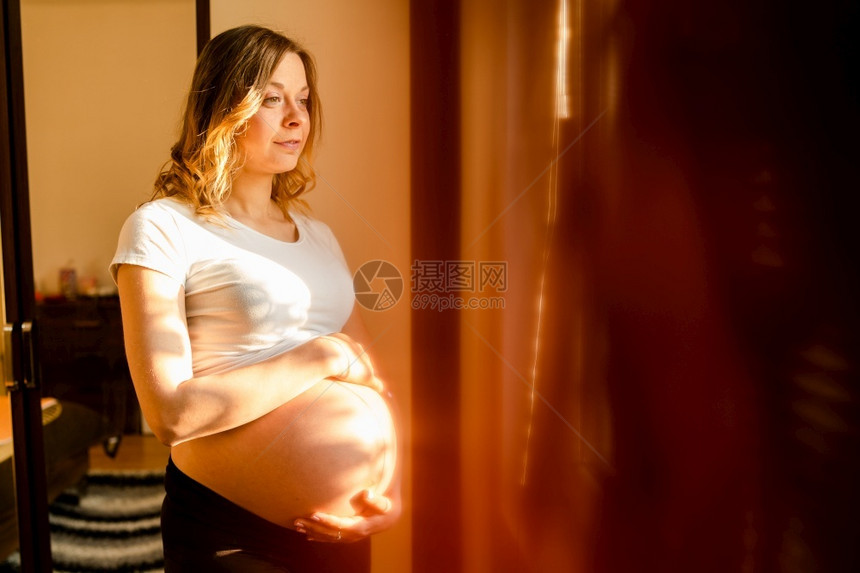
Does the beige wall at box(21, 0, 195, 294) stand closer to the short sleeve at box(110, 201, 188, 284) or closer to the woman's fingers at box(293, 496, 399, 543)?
the short sleeve at box(110, 201, 188, 284)

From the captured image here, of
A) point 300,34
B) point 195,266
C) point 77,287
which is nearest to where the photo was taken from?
point 195,266

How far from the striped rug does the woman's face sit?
0.53 meters

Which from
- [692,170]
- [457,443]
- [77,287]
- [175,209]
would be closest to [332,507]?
[457,443]

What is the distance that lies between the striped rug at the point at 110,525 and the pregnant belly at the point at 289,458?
0.24m

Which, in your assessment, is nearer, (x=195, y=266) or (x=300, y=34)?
(x=195, y=266)

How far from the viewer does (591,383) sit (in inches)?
32.7

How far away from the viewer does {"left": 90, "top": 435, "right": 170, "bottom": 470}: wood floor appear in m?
0.87

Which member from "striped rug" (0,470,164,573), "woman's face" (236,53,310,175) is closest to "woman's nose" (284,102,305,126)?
"woman's face" (236,53,310,175)

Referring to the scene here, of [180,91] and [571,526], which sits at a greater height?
[180,91]

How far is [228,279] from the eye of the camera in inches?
26.7

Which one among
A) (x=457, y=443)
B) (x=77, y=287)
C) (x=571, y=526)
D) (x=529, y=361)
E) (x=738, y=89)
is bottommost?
(x=571, y=526)

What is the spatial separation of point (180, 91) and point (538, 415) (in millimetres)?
720

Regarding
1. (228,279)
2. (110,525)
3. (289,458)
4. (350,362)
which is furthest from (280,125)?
(110,525)

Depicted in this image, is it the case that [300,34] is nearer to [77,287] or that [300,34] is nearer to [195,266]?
[195,266]
